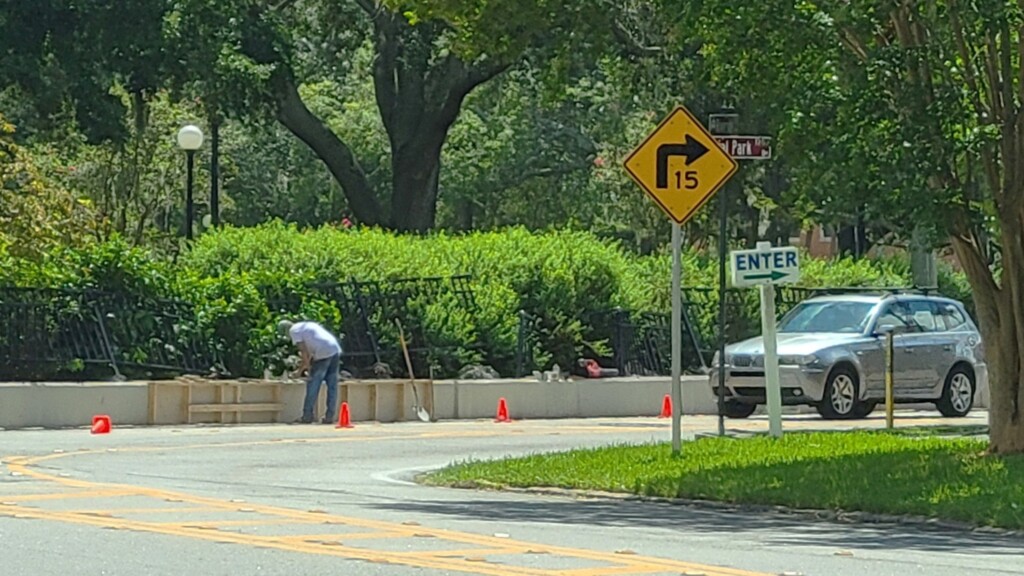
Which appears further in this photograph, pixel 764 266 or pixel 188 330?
pixel 188 330

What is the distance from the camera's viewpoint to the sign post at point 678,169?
1875 centimetres

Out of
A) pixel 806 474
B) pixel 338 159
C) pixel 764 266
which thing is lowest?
pixel 806 474

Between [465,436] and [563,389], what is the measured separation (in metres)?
5.61

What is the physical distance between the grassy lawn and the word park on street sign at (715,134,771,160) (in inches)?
112

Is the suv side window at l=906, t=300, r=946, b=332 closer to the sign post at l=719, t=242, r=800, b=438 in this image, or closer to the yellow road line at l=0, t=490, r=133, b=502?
the sign post at l=719, t=242, r=800, b=438

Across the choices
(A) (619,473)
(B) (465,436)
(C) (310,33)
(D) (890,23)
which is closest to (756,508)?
(A) (619,473)

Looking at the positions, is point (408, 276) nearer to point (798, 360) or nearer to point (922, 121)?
point (798, 360)

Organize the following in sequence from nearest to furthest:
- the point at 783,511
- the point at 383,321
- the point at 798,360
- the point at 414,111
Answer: the point at 783,511, the point at 798,360, the point at 383,321, the point at 414,111

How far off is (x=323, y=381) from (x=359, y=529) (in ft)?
47.4

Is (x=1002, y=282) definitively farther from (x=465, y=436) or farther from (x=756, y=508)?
(x=465, y=436)

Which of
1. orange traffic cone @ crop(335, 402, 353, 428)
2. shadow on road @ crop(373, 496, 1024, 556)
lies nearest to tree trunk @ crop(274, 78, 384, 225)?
orange traffic cone @ crop(335, 402, 353, 428)

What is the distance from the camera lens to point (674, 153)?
62.0ft

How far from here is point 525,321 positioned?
32.2 m

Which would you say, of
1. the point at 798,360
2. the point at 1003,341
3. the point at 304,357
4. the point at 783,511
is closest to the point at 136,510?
the point at 783,511
